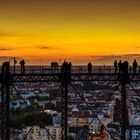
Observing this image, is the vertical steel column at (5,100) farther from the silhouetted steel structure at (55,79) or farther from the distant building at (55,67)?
the distant building at (55,67)

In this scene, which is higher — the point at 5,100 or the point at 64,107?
the point at 5,100

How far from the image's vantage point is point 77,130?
1748 inches

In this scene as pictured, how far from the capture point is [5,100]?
819 inches

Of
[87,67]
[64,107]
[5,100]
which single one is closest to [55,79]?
[64,107]

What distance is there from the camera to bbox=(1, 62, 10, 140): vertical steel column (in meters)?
20.5

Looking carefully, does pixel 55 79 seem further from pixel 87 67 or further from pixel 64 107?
pixel 87 67

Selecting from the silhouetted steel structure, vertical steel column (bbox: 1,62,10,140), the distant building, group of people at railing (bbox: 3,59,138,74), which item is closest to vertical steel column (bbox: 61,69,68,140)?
the silhouetted steel structure

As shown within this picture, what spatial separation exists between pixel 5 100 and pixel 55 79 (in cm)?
222

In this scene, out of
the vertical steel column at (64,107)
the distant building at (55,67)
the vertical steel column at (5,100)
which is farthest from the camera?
the distant building at (55,67)

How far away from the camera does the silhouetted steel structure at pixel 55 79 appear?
2073 cm

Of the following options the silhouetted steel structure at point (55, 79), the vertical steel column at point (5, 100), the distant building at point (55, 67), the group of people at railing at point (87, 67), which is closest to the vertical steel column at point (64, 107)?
the silhouetted steel structure at point (55, 79)

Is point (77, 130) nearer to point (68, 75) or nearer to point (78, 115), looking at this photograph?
point (78, 115)

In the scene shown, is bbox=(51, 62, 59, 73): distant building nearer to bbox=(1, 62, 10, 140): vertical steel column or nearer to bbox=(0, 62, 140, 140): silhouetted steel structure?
bbox=(0, 62, 140, 140): silhouetted steel structure

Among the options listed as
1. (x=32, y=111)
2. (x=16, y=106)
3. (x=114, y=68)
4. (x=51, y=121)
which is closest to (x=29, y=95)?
(x=16, y=106)
